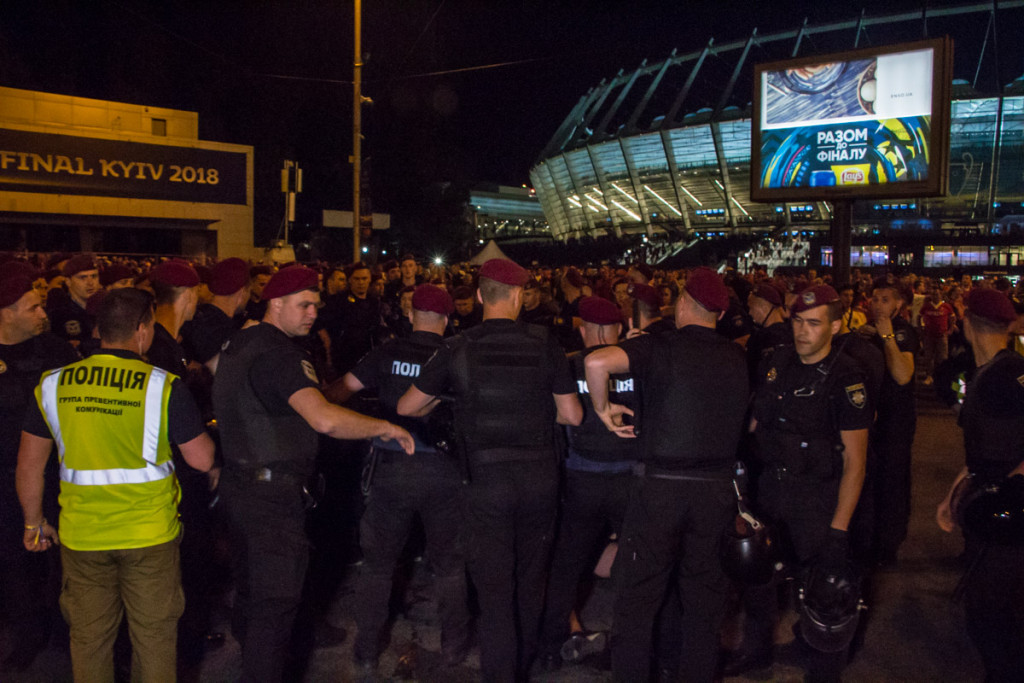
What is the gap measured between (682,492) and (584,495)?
0.79m

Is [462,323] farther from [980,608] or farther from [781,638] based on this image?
[980,608]

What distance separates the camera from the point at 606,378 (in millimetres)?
3410

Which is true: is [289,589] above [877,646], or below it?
above

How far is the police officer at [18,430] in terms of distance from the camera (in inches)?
149

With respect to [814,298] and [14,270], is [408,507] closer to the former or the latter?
[814,298]

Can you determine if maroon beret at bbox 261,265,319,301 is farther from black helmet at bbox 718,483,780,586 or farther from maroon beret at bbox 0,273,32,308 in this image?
black helmet at bbox 718,483,780,586

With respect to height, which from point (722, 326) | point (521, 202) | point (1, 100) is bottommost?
point (722, 326)

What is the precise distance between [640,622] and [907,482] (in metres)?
3.03

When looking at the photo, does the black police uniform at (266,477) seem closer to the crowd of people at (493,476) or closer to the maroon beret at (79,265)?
the crowd of people at (493,476)

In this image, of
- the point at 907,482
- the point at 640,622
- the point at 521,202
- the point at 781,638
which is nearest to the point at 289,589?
the point at 640,622

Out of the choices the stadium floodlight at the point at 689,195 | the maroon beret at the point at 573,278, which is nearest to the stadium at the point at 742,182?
the stadium floodlight at the point at 689,195

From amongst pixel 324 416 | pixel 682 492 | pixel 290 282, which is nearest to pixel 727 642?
pixel 682 492

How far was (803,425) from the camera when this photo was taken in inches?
141

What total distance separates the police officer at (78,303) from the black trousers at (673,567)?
14.9 feet
